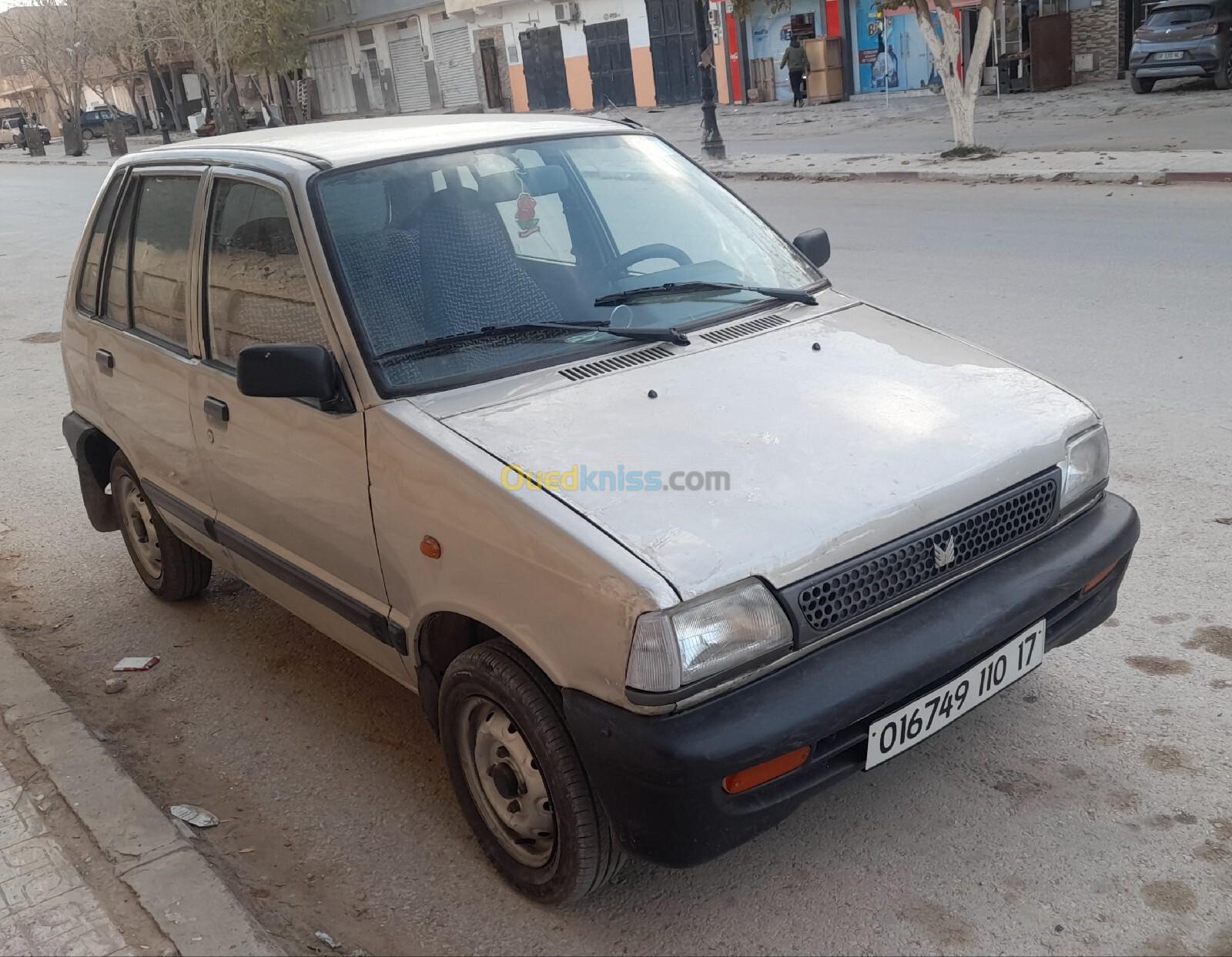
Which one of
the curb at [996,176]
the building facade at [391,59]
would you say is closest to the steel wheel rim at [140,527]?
the curb at [996,176]

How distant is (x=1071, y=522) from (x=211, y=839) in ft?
8.37

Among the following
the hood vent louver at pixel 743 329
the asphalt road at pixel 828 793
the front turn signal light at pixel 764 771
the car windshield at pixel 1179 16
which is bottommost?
the asphalt road at pixel 828 793

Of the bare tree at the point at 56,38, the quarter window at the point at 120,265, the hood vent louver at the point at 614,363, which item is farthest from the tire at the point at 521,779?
the bare tree at the point at 56,38

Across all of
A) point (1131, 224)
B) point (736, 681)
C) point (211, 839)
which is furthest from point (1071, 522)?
point (1131, 224)

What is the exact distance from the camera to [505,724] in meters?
2.80

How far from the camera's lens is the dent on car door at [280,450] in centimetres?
314

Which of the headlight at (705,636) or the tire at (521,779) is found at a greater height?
the headlight at (705,636)

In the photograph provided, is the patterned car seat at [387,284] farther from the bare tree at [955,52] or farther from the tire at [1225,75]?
the tire at [1225,75]

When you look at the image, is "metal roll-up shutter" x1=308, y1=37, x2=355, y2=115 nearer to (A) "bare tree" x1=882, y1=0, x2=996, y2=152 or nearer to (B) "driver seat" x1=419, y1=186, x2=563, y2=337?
(A) "bare tree" x1=882, y1=0, x2=996, y2=152

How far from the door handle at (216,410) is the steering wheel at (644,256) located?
4.10ft

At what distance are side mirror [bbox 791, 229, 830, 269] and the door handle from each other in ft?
6.56

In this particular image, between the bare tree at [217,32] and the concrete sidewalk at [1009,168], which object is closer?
the concrete sidewalk at [1009,168]

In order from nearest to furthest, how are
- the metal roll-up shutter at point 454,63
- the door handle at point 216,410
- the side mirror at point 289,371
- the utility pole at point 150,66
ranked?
the side mirror at point 289,371
the door handle at point 216,410
the metal roll-up shutter at point 454,63
the utility pole at point 150,66

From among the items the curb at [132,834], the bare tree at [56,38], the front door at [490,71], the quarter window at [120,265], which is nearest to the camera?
the curb at [132,834]
